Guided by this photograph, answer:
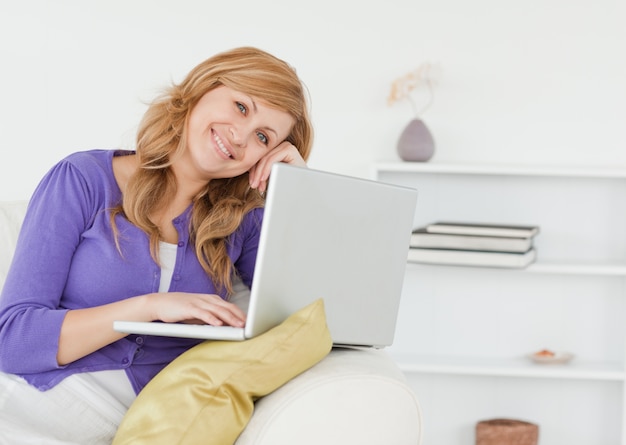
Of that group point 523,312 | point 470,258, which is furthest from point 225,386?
point 523,312

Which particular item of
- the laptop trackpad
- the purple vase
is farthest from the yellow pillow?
the purple vase

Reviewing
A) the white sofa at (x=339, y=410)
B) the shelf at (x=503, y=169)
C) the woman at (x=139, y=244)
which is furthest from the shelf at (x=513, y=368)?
the white sofa at (x=339, y=410)

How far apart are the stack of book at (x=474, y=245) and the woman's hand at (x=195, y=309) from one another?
4.96 ft

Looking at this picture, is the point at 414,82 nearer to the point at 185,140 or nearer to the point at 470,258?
the point at 470,258

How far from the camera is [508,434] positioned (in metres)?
3.19

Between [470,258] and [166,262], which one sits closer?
[166,262]

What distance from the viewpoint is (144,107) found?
330 centimetres

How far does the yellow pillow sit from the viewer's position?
1508 millimetres

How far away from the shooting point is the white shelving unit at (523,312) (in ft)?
10.8

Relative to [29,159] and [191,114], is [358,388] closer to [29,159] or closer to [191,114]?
[191,114]

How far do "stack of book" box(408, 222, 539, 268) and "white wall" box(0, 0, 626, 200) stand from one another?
343mm

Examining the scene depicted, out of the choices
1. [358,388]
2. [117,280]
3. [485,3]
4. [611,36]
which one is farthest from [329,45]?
[358,388]

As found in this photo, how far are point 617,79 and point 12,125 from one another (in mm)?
2160

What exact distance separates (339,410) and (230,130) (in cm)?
68
